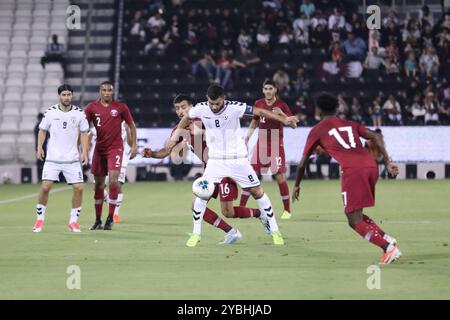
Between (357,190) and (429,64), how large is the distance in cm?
2450

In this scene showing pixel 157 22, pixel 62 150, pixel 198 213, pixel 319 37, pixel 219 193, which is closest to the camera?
pixel 198 213

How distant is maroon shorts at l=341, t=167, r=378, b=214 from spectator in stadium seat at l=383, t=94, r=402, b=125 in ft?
71.6

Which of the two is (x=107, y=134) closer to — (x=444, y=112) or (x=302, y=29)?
(x=444, y=112)

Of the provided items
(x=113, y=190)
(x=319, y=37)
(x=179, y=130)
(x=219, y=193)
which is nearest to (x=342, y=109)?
(x=319, y=37)

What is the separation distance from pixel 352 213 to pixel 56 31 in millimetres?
29709

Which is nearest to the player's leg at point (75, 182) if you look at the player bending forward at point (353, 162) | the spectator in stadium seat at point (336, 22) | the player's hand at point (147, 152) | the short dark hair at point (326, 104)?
the player's hand at point (147, 152)

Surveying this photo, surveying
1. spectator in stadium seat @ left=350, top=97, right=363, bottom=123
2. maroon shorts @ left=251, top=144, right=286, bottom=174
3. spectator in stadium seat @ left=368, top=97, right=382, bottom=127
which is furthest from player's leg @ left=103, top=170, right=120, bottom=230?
spectator in stadium seat @ left=350, top=97, right=363, bottom=123

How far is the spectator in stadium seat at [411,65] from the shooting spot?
1441 inches

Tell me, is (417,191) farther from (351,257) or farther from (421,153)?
(351,257)

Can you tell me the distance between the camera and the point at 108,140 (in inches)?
720

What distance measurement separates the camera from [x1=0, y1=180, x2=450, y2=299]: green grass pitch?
10648 millimetres

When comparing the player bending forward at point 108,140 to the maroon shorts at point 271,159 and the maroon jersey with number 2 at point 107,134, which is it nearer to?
the maroon jersey with number 2 at point 107,134

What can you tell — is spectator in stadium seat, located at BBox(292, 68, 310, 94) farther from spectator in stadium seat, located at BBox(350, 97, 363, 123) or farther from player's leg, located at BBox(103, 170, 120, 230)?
player's leg, located at BBox(103, 170, 120, 230)

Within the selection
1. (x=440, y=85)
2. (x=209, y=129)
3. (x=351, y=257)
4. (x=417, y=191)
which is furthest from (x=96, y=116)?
(x=440, y=85)
